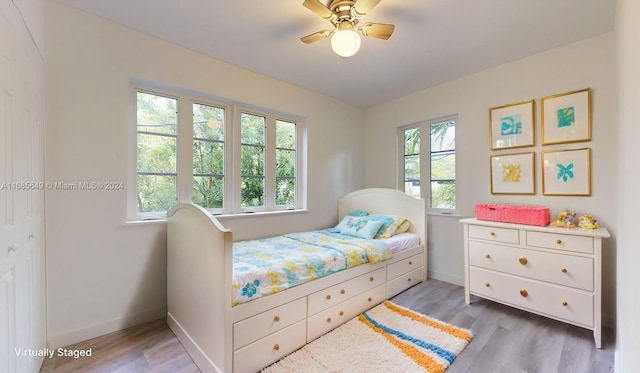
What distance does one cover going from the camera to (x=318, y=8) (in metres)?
1.60

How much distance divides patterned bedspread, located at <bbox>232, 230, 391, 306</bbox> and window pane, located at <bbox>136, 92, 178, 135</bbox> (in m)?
1.29

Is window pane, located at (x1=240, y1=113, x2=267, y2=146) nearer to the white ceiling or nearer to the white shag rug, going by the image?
the white ceiling

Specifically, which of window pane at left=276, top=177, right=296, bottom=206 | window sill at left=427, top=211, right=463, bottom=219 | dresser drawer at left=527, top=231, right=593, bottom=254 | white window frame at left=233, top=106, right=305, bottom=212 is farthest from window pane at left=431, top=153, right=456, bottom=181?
window pane at left=276, top=177, right=296, bottom=206

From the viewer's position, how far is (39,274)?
160cm

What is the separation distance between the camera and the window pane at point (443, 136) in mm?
3111

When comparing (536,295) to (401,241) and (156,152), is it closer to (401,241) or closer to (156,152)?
(401,241)

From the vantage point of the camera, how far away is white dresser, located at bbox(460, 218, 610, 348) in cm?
186

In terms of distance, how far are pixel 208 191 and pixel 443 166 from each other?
8.99ft

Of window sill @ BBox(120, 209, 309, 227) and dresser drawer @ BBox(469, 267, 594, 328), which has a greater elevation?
window sill @ BBox(120, 209, 309, 227)

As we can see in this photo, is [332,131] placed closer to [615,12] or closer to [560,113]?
[560,113]

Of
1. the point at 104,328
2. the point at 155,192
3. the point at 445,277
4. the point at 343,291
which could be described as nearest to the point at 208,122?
the point at 155,192

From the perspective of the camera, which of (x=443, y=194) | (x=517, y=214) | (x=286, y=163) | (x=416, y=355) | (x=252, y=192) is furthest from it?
(x=286, y=163)

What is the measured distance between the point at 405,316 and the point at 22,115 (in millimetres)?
2825

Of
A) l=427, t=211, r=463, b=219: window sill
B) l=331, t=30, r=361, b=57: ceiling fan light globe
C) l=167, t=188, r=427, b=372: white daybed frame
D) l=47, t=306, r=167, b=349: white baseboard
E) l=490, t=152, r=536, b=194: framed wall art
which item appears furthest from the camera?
l=427, t=211, r=463, b=219: window sill
